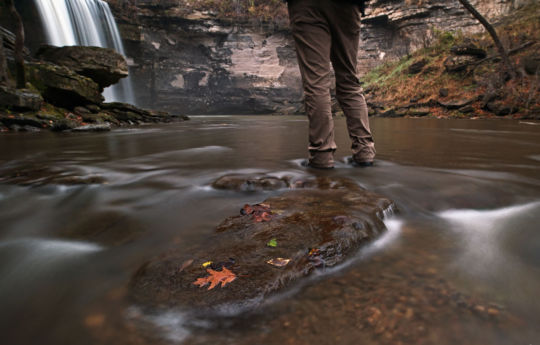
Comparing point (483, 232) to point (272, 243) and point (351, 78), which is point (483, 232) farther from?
point (351, 78)

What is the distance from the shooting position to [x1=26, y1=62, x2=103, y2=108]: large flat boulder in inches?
326

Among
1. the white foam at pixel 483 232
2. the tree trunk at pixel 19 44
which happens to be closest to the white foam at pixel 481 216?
the white foam at pixel 483 232

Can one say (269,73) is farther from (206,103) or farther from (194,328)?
(194,328)

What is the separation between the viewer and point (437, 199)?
1.49 m

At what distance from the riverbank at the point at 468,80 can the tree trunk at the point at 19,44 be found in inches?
532

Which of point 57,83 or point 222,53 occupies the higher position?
point 222,53

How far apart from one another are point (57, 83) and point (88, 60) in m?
2.00

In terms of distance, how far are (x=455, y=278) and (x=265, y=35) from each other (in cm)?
2861

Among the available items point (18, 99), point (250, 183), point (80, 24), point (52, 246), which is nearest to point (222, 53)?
point (80, 24)

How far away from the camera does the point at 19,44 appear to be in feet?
25.1

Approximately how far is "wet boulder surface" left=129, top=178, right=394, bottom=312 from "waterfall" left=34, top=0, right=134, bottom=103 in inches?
726

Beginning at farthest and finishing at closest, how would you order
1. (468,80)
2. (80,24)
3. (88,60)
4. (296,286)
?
(80,24) < (468,80) < (88,60) < (296,286)

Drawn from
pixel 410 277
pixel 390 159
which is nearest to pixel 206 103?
pixel 390 159

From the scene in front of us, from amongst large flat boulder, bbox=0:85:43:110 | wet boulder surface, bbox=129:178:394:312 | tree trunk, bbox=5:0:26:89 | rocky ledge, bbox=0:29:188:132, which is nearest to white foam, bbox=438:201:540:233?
wet boulder surface, bbox=129:178:394:312
